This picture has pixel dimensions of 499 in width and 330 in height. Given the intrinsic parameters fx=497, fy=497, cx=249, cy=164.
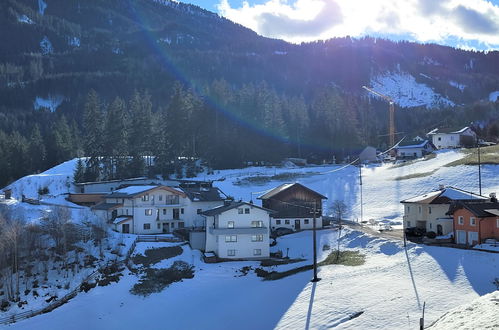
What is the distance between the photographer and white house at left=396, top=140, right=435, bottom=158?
320ft

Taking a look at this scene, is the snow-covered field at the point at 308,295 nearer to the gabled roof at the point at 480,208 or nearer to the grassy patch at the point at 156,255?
the grassy patch at the point at 156,255

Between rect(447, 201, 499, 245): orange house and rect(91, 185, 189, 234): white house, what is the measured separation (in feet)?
88.8

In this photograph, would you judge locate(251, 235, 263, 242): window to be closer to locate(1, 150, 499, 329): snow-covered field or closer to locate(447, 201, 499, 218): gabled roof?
locate(1, 150, 499, 329): snow-covered field

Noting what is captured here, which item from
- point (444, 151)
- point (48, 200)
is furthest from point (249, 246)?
point (444, 151)

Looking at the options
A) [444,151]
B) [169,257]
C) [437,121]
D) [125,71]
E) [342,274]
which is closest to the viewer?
[342,274]

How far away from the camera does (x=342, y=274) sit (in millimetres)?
34625

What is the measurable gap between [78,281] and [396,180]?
44758 millimetres

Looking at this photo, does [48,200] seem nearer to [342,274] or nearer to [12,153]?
[12,153]

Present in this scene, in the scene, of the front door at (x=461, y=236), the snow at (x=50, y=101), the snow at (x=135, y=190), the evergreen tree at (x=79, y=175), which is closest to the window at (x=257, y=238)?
the snow at (x=135, y=190)

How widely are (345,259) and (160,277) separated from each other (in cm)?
1436

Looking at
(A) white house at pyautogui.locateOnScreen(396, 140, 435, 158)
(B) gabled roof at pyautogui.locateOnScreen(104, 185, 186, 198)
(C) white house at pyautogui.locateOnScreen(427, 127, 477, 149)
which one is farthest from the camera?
(A) white house at pyautogui.locateOnScreen(396, 140, 435, 158)

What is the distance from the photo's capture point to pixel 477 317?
16.6m

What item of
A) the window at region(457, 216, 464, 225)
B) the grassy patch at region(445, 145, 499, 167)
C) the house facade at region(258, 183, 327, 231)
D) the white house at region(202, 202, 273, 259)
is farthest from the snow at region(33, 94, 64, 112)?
the window at region(457, 216, 464, 225)

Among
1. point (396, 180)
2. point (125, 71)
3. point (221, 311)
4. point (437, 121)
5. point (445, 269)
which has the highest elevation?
point (125, 71)
